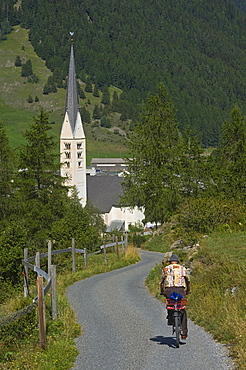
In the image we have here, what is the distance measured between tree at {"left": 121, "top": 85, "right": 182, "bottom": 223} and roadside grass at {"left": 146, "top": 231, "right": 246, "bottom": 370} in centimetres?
2570

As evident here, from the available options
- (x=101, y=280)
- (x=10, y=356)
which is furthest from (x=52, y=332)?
(x=101, y=280)

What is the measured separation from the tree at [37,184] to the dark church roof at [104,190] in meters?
89.3

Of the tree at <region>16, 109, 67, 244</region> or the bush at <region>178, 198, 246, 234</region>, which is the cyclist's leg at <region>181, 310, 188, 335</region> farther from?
the tree at <region>16, 109, 67, 244</region>

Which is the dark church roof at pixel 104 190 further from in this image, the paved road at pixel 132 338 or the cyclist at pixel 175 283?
the cyclist at pixel 175 283

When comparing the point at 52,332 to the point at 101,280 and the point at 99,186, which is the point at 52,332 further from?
the point at 99,186

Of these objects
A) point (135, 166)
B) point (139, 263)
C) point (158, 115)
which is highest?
point (158, 115)

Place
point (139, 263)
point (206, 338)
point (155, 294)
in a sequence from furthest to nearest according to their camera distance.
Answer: point (139, 263) < point (155, 294) < point (206, 338)

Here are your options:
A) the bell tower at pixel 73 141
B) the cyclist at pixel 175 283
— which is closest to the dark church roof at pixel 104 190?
the bell tower at pixel 73 141

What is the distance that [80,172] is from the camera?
121625mm

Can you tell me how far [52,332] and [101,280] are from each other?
8.86 metres

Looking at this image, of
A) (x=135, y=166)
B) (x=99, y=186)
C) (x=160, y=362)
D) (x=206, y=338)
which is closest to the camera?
(x=160, y=362)

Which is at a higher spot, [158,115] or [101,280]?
[158,115]

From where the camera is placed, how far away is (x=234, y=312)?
11.7 m

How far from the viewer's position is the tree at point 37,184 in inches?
1574
